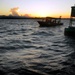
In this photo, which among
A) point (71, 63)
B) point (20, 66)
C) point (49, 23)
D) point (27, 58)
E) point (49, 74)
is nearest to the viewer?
point (49, 74)

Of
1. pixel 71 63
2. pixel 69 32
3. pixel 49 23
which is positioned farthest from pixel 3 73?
pixel 49 23

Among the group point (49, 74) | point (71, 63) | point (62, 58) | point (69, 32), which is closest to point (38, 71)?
point (49, 74)

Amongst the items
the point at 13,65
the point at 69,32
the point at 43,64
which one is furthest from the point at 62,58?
the point at 69,32

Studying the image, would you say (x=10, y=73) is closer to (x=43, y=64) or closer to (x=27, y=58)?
(x=43, y=64)

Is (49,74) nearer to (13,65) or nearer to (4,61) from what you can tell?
(13,65)

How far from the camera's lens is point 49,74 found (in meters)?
10.8

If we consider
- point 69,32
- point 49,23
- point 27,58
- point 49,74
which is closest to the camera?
point 49,74

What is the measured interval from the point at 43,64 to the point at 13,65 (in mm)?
2177

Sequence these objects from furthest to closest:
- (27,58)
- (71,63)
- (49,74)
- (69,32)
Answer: (69,32)
(27,58)
(71,63)
(49,74)

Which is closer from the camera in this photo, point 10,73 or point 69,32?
point 10,73

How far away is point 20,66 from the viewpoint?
486 inches

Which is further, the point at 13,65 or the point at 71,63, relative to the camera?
the point at 71,63

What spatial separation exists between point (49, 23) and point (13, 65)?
5531cm

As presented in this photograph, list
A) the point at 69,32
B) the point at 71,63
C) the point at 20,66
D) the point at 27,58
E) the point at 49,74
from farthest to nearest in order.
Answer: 1. the point at 69,32
2. the point at 27,58
3. the point at 71,63
4. the point at 20,66
5. the point at 49,74
